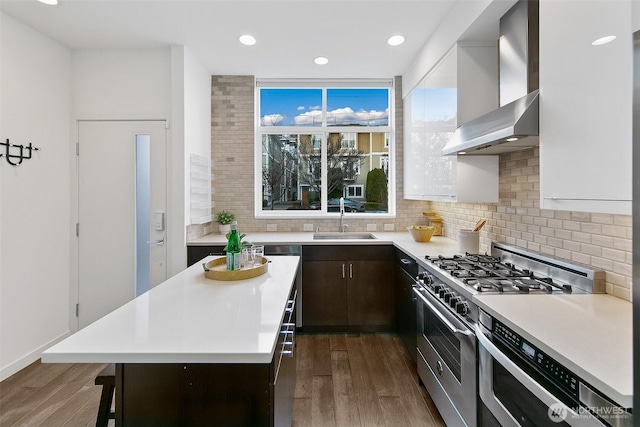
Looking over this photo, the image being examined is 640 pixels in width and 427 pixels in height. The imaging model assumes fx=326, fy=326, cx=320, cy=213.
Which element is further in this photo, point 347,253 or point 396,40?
point 347,253

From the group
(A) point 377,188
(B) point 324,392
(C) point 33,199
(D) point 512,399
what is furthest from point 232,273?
(A) point 377,188

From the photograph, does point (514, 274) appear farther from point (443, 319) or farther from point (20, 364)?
point (20, 364)

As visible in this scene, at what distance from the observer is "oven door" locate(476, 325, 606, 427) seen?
0.98 meters

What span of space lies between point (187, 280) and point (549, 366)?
1.75 m

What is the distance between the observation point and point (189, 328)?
1.21 meters

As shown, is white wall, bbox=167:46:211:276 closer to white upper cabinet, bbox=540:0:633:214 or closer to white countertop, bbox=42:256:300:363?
white countertop, bbox=42:256:300:363

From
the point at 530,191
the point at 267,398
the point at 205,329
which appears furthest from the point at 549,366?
the point at 530,191

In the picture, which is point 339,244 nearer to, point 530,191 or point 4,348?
point 530,191

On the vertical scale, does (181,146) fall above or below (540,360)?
above

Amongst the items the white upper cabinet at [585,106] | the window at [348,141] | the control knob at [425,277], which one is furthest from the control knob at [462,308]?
the window at [348,141]

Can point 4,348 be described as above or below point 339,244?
below

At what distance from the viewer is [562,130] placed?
4.55 feet

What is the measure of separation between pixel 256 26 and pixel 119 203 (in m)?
2.14

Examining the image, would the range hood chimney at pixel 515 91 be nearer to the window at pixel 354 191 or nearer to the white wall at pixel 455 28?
the white wall at pixel 455 28
